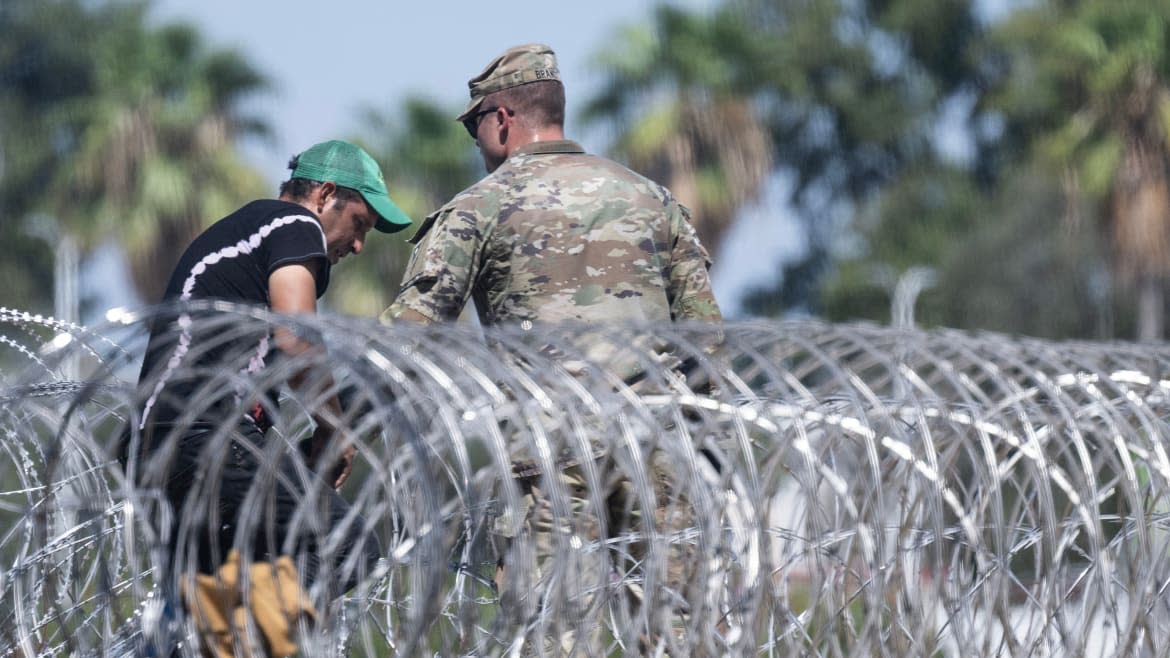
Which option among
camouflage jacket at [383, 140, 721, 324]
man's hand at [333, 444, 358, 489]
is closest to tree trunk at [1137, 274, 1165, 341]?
camouflage jacket at [383, 140, 721, 324]

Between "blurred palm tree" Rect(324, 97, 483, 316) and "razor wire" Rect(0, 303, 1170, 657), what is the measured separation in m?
22.1

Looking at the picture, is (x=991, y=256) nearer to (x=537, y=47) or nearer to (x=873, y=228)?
(x=873, y=228)

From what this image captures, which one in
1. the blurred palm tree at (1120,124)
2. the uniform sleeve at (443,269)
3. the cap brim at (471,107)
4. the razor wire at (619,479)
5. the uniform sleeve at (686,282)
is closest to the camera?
the razor wire at (619,479)

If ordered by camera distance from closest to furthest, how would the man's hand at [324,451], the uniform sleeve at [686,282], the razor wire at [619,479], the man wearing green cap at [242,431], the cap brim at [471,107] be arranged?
the razor wire at [619,479] → the man wearing green cap at [242,431] → the man's hand at [324,451] → the uniform sleeve at [686,282] → the cap brim at [471,107]

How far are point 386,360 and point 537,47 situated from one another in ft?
6.27

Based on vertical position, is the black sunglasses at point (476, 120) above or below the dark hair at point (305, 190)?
above

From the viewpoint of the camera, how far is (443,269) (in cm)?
515

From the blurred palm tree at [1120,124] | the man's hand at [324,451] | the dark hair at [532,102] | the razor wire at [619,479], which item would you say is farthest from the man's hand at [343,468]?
the blurred palm tree at [1120,124]

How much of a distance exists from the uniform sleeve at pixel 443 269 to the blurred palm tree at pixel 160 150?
74.3 ft

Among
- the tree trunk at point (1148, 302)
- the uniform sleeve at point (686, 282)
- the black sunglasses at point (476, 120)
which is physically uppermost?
the black sunglasses at point (476, 120)

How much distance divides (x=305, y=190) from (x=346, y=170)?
0.14m

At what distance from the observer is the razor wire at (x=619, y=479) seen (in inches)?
155

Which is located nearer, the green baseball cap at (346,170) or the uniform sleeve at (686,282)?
the green baseball cap at (346,170)

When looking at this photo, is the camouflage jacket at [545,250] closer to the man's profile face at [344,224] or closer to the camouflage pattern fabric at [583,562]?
the man's profile face at [344,224]
